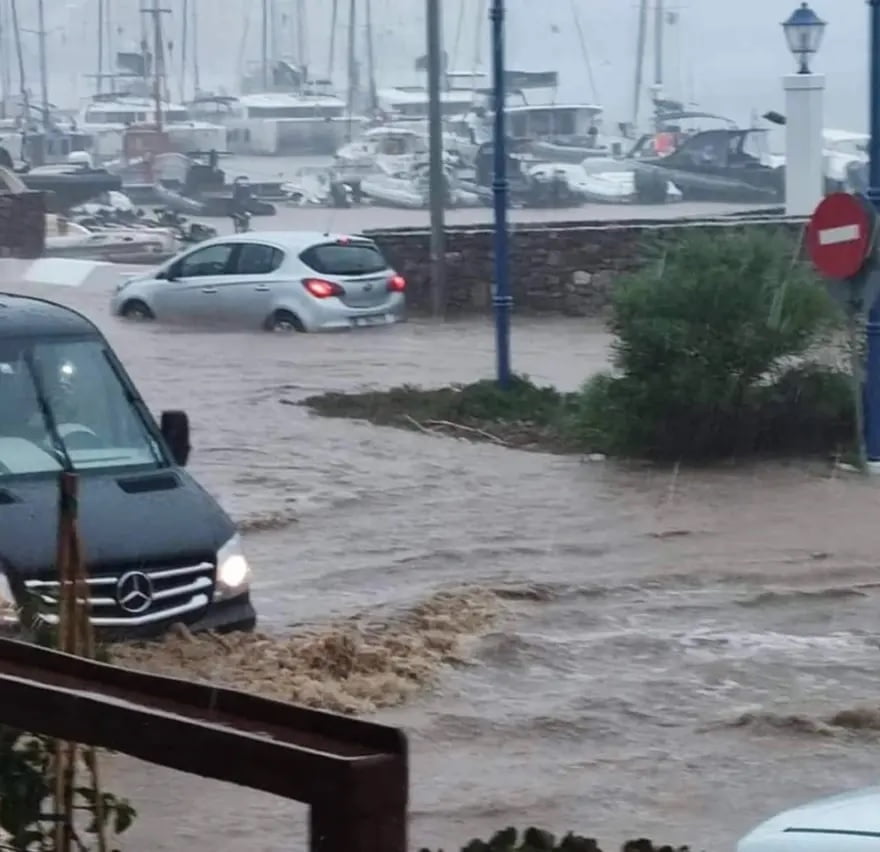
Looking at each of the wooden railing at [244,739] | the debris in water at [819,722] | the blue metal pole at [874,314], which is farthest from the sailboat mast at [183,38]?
the wooden railing at [244,739]

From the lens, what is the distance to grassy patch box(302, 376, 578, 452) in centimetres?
1786

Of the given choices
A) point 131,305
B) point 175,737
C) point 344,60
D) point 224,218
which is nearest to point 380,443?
point 131,305

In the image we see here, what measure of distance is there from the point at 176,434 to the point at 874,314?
22.4 ft

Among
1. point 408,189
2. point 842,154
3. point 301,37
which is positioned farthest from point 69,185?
point 842,154

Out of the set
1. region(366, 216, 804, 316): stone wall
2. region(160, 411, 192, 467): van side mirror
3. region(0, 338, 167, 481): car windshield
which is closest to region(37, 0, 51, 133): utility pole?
region(366, 216, 804, 316): stone wall

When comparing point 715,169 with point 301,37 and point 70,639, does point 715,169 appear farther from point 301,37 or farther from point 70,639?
point 70,639

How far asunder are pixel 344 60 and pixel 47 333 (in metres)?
57.0

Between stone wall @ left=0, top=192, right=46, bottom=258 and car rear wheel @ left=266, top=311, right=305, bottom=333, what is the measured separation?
14.2m

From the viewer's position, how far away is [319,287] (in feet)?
88.4

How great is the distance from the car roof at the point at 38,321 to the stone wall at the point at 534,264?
18.5 m

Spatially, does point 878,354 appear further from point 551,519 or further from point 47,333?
point 47,333

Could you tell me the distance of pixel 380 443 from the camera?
17703 mm

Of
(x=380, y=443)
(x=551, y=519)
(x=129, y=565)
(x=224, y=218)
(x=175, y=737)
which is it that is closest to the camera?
(x=175, y=737)

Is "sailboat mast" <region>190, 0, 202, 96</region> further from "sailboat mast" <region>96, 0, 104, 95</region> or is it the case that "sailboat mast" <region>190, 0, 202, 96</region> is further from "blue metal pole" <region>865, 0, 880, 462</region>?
"blue metal pole" <region>865, 0, 880, 462</region>
